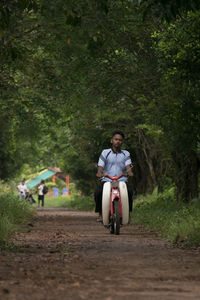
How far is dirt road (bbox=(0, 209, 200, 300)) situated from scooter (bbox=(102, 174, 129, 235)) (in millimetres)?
1649

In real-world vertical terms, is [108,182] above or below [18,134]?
below

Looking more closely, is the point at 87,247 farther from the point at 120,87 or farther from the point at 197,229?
the point at 120,87

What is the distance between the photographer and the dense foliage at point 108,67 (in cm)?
1202

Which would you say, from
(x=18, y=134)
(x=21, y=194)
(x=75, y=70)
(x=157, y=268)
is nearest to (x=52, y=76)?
(x=75, y=70)

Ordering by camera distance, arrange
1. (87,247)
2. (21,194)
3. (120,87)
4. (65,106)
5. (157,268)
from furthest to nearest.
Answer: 1. (21,194)
2. (65,106)
3. (120,87)
4. (87,247)
5. (157,268)

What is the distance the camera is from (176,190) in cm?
2486

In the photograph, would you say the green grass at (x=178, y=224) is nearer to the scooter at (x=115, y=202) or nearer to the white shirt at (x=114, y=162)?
the scooter at (x=115, y=202)

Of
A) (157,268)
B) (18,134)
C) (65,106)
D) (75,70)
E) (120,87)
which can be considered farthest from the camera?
(18,134)

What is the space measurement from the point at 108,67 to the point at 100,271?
12417 millimetres

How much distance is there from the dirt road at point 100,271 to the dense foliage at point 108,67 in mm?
3324

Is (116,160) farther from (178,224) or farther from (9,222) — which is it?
(9,222)

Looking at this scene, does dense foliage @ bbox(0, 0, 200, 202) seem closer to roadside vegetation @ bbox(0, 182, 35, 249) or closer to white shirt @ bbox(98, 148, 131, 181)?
white shirt @ bbox(98, 148, 131, 181)

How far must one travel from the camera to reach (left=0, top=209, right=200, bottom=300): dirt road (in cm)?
632

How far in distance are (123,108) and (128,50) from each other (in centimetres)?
638
